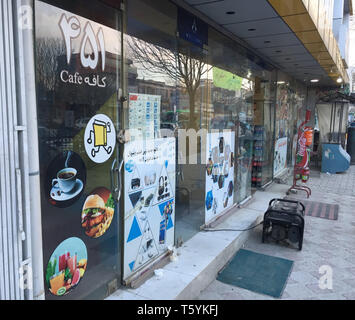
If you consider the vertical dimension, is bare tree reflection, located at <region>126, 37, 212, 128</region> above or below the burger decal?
above

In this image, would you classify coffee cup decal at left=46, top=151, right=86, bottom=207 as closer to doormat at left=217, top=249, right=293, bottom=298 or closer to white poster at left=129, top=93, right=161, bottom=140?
white poster at left=129, top=93, right=161, bottom=140

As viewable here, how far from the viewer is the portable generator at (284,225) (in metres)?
4.34

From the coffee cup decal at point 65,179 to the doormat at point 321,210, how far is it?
4.95 m

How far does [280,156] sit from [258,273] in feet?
18.6

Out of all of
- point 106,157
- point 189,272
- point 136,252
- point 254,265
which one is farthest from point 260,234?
point 106,157

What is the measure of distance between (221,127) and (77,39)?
2.92 metres

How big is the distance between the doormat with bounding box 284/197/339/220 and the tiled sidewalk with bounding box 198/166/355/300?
0.13 m

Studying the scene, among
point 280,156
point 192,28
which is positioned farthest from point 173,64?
point 280,156

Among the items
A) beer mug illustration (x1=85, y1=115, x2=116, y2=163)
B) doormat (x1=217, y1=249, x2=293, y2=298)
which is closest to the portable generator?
doormat (x1=217, y1=249, x2=293, y2=298)

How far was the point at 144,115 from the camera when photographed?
9.74 ft

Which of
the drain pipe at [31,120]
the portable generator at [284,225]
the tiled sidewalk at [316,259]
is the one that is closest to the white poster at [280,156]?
the tiled sidewalk at [316,259]

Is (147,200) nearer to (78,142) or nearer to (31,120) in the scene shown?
(78,142)

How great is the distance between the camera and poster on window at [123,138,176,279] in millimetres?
2857

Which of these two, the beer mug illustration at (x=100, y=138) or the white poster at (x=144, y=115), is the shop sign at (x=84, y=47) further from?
the white poster at (x=144, y=115)
